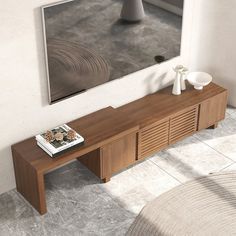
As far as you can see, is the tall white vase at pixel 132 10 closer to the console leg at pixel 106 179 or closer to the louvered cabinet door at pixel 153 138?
the louvered cabinet door at pixel 153 138

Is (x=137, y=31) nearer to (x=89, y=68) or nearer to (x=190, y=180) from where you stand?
(x=89, y=68)

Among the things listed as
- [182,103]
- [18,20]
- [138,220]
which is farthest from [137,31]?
[138,220]

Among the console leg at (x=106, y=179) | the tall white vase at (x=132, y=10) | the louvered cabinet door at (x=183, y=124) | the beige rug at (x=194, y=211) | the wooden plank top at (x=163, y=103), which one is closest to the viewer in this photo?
the beige rug at (x=194, y=211)

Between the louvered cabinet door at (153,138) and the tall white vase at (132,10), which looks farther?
the louvered cabinet door at (153,138)

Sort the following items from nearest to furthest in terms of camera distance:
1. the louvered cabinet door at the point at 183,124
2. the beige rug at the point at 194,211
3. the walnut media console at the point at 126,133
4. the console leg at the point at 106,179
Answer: the beige rug at the point at 194,211 < the walnut media console at the point at 126,133 < the console leg at the point at 106,179 < the louvered cabinet door at the point at 183,124

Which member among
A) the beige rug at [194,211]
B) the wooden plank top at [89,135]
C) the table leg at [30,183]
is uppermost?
the wooden plank top at [89,135]

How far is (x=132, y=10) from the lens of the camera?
4.48 meters

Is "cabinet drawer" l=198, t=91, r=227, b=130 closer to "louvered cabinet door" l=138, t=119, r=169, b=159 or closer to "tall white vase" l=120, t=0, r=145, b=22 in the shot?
"louvered cabinet door" l=138, t=119, r=169, b=159

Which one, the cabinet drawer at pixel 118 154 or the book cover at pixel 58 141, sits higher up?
the book cover at pixel 58 141

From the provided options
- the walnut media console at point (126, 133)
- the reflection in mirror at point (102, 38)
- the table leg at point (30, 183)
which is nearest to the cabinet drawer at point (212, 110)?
the walnut media console at point (126, 133)

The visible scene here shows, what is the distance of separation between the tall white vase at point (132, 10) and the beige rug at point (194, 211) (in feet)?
4.93

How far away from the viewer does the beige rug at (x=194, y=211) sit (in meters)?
4.15

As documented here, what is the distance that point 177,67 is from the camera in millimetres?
5129

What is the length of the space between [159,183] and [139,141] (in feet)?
1.34
